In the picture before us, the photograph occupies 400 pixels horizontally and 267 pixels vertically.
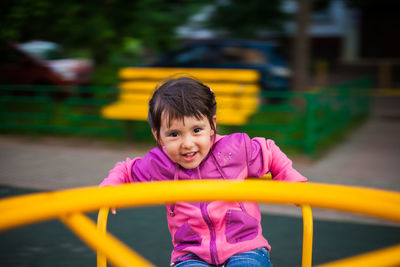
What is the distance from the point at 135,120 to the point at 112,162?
1.72 metres

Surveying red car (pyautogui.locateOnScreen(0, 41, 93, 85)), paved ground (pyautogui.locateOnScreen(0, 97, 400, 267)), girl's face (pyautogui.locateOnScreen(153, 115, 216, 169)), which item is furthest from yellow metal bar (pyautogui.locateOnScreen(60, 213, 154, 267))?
red car (pyautogui.locateOnScreen(0, 41, 93, 85))

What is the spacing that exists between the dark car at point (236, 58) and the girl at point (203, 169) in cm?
937

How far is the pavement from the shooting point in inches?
209

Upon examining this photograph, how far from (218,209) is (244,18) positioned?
13.6 m

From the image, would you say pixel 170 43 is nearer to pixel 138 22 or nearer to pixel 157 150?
pixel 138 22

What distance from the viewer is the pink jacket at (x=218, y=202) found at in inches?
74.0

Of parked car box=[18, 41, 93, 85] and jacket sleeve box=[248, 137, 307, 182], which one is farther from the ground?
parked car box=[18, 41, 93, 85]

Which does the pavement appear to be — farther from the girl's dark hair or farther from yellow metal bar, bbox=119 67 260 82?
the girl's dark hair

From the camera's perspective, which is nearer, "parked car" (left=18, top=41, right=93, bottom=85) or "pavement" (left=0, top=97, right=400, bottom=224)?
"pavement" (left=0, top=97, right=400, bottom=224)

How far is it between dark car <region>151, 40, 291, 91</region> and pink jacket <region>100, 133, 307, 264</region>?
30.7ft

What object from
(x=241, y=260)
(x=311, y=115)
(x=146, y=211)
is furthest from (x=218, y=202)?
(x=311, y=115)

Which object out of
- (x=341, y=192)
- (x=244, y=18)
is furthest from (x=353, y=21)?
(x=341, y=192)

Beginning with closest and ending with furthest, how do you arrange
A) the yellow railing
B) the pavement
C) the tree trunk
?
the yellow railing, the pavement, the tree trunk

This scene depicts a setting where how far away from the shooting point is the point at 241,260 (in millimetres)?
1820
